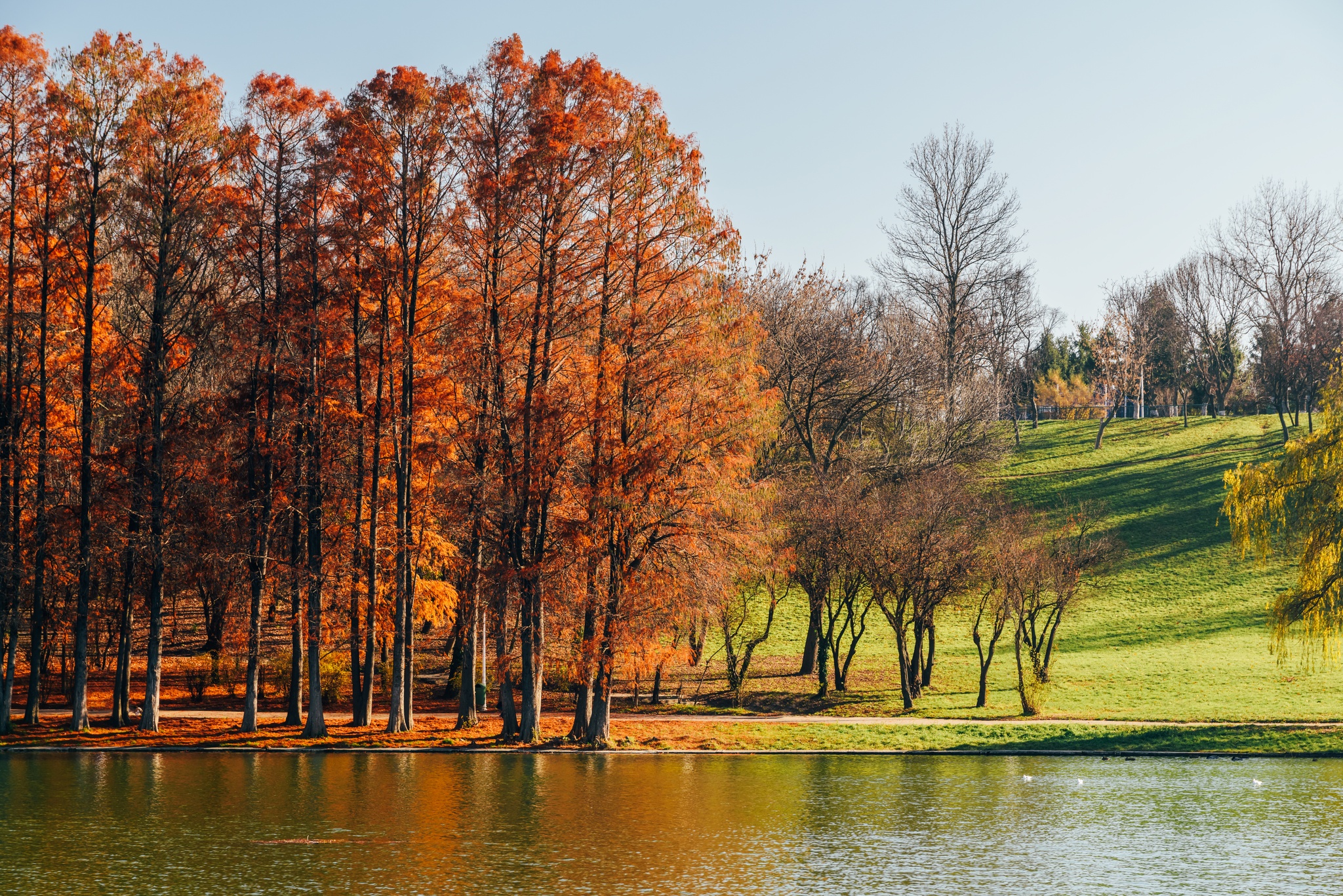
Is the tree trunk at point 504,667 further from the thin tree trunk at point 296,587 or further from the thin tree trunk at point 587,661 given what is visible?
the thin tree trunk at point 296,587

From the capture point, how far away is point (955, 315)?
212 ft

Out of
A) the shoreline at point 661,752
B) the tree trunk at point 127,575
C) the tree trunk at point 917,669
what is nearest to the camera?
the shoreline at point 661,752

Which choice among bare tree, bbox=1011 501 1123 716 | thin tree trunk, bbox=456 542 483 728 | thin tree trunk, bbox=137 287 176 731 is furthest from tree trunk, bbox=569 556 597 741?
bare tree, bbox=1011 501 1123 716

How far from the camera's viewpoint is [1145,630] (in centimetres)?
5016

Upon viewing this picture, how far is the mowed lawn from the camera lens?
38.3 m

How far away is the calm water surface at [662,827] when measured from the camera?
1605 centimetres

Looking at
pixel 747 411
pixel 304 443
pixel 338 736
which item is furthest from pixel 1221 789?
pixel 304 443

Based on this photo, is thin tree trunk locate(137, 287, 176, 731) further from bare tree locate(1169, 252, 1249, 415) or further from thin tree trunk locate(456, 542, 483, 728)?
bare tree locate(1169, 252, 1249, 415)

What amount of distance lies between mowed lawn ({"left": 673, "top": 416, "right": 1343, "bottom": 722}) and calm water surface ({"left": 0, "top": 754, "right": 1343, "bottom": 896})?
10.8 meters

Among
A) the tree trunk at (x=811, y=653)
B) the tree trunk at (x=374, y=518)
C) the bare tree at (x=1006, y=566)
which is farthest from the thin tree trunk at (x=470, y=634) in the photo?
the bare tree at (x=1006, y=566)

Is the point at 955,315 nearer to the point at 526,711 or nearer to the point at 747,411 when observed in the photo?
the point at 747,411

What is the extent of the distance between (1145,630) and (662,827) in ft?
124

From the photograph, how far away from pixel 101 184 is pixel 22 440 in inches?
316

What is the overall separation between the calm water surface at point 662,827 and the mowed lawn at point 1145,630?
10785 mm
